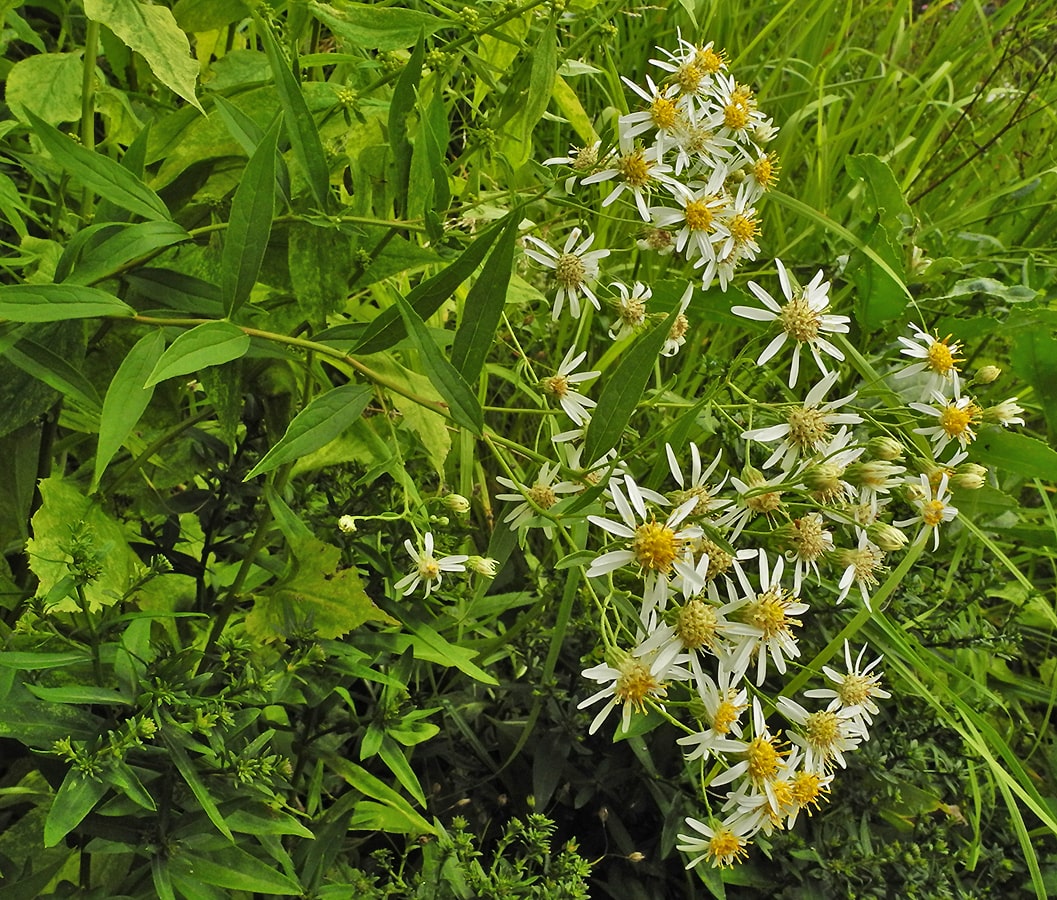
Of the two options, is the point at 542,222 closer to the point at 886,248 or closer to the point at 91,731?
the point at 886,248

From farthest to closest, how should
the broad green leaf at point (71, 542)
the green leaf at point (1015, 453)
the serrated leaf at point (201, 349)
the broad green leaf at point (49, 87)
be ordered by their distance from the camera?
the green leaf at point (1015, 453) → the broad green leaf at point (49, 87) → the broad green leaf at point (71, 542) → the serrated leaf at point (201, 349)

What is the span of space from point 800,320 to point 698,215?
0.46 ft

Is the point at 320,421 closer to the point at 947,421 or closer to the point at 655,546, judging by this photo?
the point at 655,546

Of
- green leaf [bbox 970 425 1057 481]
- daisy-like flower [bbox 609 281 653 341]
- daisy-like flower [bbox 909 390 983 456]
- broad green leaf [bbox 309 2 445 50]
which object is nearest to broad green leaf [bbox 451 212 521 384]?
broad green leaf [bbox 309 2 445 50]

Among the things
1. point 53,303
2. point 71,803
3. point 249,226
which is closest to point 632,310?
point 249,226

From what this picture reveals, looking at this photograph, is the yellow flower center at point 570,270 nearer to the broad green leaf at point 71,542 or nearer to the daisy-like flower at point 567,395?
the daisy-like flower at point 567,395

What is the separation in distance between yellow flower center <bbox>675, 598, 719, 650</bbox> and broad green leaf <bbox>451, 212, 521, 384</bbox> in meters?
0.23

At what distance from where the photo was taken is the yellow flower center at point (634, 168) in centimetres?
81

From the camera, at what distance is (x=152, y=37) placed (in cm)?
63

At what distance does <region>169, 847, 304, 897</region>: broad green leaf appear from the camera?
643 millimetres

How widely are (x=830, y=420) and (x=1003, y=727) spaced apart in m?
0.92

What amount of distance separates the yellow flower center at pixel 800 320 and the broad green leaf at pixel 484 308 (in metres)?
0.38

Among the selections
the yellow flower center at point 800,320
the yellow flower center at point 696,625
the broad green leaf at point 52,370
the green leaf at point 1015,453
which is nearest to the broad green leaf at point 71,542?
the broad green leaf at point 52,370

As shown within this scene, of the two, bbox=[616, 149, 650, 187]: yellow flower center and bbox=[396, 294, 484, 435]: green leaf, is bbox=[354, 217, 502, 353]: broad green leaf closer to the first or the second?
bbox=[396, 294, 484, 435]: green leaf
